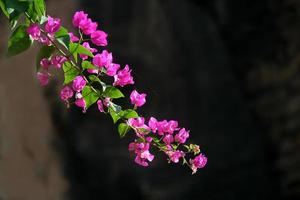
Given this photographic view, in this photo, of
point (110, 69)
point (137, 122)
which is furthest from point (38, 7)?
point (137, 122)

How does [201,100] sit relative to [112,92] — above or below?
above

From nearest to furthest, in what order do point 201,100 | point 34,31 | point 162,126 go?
point 34,31 < point 162,126 < point 201,100

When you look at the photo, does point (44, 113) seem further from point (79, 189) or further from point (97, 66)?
point (97, 66)

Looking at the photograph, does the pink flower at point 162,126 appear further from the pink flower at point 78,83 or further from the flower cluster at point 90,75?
the pink flower at point 78,83

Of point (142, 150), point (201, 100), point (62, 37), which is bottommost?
point (142, 150)

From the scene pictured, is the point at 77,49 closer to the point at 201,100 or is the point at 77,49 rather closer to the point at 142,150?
the point at 142,150

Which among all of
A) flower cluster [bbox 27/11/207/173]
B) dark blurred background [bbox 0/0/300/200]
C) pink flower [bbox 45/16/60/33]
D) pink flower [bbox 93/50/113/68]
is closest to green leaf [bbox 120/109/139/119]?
flower cluster [bbox 27/11/207/173]

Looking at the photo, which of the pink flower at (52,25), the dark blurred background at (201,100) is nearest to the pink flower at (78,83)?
the pink flower at (52,25)

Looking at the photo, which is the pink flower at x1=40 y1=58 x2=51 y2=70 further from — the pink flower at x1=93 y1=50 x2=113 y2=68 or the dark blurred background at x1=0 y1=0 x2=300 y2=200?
the dark blurred background at x1=0 y1=0 x2=300 y2=200
